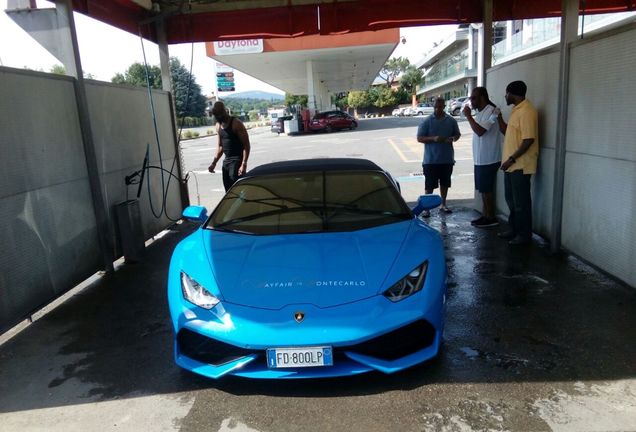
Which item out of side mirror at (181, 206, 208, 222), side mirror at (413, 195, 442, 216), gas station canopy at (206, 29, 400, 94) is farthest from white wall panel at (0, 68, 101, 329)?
gas station canopy at (206, 29, 400, 94)

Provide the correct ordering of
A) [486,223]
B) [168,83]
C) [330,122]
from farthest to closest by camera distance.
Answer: [330,122] < [168,83] < [486,223]

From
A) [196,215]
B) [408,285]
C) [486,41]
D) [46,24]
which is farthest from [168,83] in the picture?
[408,285]

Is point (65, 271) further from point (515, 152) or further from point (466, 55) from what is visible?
point (466, 55)

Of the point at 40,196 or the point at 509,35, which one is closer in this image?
the point at 40,196

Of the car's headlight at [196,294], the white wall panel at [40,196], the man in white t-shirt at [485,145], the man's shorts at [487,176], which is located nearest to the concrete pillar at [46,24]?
the white wall panel at [40,196]

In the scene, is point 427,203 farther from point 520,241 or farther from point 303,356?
point 520,241

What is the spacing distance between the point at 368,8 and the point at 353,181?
5.22 metres

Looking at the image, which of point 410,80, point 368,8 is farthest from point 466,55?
point 368,8

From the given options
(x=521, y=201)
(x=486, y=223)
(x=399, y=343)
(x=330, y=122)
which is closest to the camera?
(x=399, y=343)

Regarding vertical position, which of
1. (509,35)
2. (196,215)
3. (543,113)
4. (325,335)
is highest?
(509,35)

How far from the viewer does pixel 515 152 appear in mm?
5676

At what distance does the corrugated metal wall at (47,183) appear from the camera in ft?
14.1

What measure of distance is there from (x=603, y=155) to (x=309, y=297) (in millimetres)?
3429

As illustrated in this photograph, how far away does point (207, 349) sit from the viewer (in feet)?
9.87
